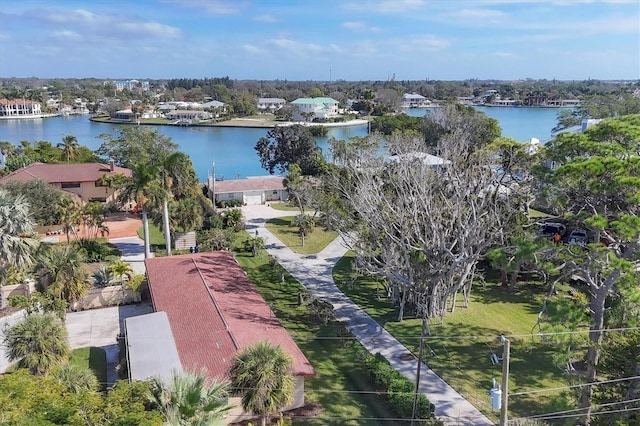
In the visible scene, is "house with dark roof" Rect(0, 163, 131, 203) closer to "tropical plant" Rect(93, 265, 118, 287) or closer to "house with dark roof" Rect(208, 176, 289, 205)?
"house with dark roof" Rect(208, 176, 289, 205)

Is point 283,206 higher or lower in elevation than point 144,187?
lower

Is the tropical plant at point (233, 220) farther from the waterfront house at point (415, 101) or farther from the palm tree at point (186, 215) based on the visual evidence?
the waterfront house at point (415, 101)

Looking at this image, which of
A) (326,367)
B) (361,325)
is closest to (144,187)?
(361,325)

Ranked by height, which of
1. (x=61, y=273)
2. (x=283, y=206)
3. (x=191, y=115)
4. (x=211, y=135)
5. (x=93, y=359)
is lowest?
(x=93, y=359)

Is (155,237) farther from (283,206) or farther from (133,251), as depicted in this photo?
(283,206)

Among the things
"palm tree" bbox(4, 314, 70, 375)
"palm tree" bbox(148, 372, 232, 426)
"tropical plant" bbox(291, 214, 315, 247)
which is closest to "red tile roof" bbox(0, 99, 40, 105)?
"tropical plant" bbox(291, 214, 315, 247)

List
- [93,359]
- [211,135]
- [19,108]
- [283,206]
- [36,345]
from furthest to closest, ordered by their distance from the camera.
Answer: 1. [19,108]
2. [211,135]
3. [283,206]
4. [93,359]
5. [36,345]

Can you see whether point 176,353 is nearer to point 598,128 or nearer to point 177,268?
point 177,268
